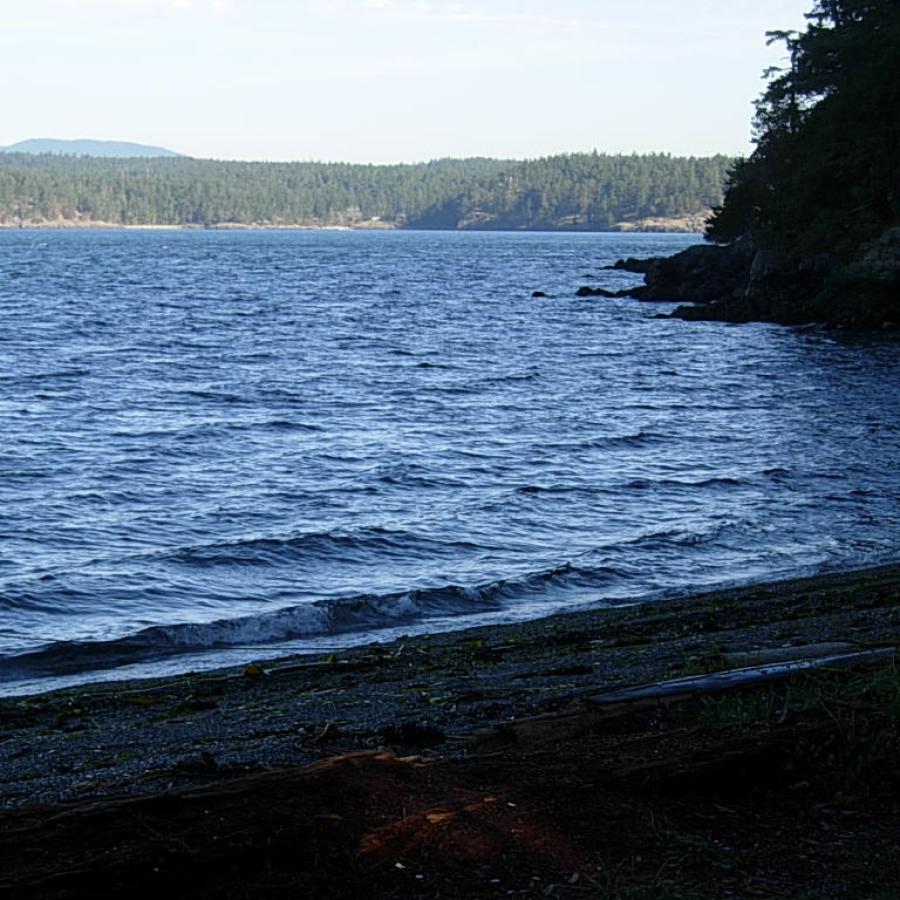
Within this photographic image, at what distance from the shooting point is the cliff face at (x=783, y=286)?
157 feet

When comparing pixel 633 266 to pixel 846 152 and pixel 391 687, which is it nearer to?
pixel 846 152

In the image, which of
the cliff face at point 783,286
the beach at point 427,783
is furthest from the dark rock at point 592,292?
the beach at point 427,783

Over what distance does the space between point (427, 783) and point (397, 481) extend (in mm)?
16774

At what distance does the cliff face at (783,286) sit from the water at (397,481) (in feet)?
8.76

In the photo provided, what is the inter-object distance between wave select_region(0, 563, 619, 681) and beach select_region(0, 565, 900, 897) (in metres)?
3.13

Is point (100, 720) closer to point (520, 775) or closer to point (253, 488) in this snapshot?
point (520, 775)

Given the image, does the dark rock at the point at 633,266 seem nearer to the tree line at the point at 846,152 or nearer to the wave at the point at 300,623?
the tree line at the point at 846,152

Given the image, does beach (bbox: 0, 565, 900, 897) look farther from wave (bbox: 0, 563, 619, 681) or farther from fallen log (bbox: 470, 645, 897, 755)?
wave (bbox: 0, 563, 619, 681)

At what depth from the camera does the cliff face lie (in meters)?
47.8

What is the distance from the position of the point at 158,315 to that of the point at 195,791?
59101 mm

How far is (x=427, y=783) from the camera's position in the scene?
544 centimetres

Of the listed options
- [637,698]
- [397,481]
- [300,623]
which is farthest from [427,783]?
[397,481]

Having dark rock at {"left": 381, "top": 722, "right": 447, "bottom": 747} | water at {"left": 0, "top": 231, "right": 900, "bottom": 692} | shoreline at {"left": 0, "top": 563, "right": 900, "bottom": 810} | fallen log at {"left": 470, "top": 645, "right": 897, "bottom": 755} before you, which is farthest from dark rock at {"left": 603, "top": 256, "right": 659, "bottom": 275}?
dark rock at {"left": 381, "top": 722, "right": 447, "bottom": 747}

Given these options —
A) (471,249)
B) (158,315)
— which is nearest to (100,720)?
(158,315)
